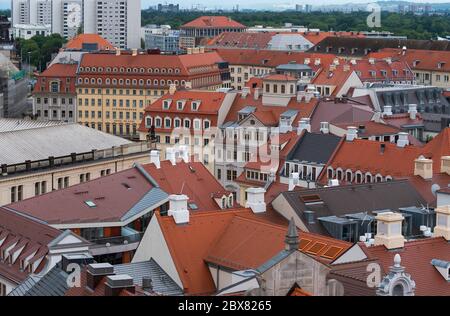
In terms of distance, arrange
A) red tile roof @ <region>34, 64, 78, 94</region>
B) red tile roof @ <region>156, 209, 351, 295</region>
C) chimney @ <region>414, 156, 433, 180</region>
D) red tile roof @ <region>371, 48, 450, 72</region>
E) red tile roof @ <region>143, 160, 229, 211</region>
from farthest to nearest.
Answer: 1. red tile roof @ <region>371, 48, 450, 72</region>
2. red tile roof @ <region>34, 64, 78, 94</region>
3. chimney @ <region>414, 156, 433, 180</region>
4. red tile roof @ <region>143, 160, 229, 211</region>
5. red tile roof @ <region>156, 209, 351, 295</region>

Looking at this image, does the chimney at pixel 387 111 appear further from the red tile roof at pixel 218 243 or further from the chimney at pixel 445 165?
the red tile roof at pixel 218 243

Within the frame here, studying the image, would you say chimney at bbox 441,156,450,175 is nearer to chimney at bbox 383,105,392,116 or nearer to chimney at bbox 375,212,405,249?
chimney at bbox 375,212,405,249

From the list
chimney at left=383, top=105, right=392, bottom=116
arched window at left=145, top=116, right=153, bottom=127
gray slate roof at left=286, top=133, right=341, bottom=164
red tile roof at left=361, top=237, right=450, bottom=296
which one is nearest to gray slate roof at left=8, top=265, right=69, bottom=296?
red tile roof at left=361, top=237, right=450, bottom=296

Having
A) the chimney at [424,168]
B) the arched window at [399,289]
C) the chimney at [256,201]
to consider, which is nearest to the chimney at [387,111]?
the chimney at [424,168]

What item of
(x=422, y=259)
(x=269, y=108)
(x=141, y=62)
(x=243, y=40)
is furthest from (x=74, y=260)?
(x=243, y=40)

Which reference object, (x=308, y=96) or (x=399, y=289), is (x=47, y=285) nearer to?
(x=399, y=289)

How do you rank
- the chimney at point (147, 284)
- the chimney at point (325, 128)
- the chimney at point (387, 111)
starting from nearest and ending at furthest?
the chimney at point (147, 284), the chimney at point (325, 128), the chimney at point (387, 111)
